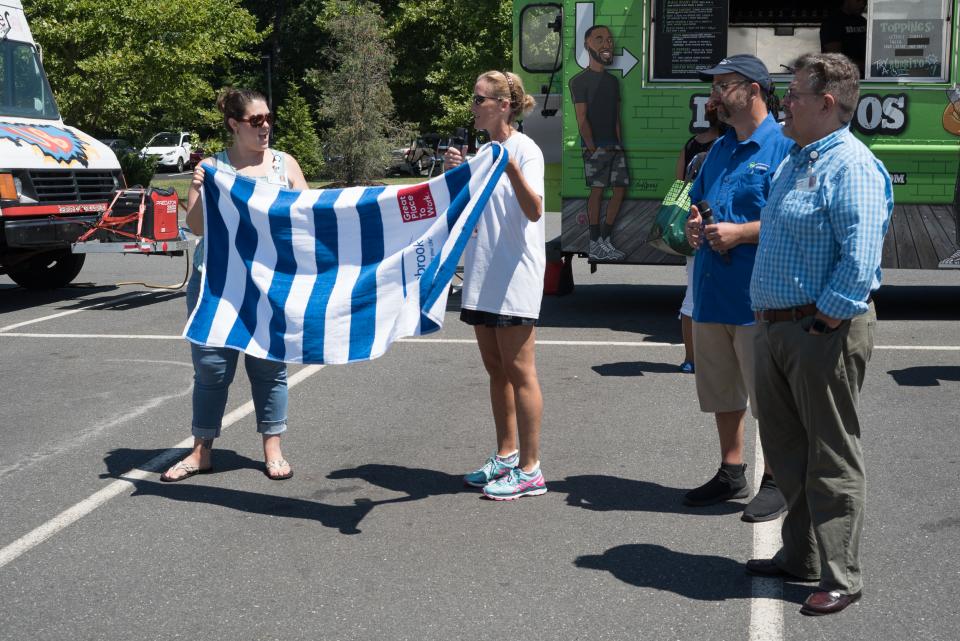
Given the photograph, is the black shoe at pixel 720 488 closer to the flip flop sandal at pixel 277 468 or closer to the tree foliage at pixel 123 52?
the flip flop sandal at pixel 277 468

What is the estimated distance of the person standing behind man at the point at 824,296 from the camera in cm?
375

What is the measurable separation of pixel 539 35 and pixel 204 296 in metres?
7.15

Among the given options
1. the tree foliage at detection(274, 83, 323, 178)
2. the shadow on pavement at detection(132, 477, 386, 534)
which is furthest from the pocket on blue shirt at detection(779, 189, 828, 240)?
the tree foliage at detection(274, 83, 323, 178)

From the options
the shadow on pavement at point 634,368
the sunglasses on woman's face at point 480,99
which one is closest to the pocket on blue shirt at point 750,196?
the sunglasses on woman's face at point 480,99

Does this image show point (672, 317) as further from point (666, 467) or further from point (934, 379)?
point (666, 467)

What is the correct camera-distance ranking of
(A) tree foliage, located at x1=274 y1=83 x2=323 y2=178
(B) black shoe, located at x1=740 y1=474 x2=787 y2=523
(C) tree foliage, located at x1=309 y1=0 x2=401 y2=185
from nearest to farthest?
(B) black shoe, located at x1=740 y1=474 x2=787 y2=523 → (C) tree foliage, located at x1=309 y1=0 x2=401 y2=185 → (A) tree foliage, located at x1=274 y1=83 x2=323 y2=178

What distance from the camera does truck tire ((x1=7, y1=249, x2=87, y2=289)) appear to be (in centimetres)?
1302

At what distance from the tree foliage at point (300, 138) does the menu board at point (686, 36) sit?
3485 cm

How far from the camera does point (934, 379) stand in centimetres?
791

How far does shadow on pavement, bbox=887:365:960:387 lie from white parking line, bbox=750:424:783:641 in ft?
10.7

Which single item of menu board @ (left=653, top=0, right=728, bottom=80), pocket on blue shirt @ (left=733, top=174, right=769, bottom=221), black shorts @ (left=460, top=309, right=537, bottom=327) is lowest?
black shorts @ (left=460, top=309, right=537, bottom=327)

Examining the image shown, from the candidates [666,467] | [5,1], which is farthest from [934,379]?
[5,1]

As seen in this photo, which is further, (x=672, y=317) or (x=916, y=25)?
(x=672, y=317)

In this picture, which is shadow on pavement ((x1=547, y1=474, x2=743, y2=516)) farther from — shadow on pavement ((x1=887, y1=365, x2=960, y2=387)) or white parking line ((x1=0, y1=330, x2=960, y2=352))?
white parking line ((x1=0, y1=330, x2=960, y2=352))
